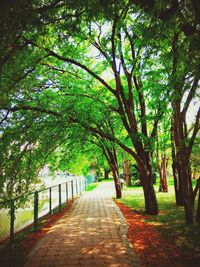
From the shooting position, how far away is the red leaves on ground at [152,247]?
5.39 metres

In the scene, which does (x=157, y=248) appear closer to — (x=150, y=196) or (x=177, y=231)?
(x=177, y=231)

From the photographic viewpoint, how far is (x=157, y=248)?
628 cm

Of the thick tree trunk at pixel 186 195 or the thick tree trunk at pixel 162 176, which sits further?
the thick tree trunk at pixel 162 176

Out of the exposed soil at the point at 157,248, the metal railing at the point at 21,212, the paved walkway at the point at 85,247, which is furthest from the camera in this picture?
the metal railing at the point at 21,212

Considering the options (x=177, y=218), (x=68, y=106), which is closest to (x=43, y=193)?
(x=68, y=106)

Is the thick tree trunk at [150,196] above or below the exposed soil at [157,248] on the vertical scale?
above

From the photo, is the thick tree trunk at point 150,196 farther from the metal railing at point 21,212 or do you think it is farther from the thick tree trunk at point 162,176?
the thick tree trunk at point 162,176

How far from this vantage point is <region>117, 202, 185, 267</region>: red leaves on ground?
17.7ft

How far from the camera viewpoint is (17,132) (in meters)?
9.16

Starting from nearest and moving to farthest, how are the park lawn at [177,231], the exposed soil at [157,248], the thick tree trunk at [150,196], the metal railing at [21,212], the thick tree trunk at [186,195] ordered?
the exposed soil at [157,248] → the park lawn at [177,231] → the metal railing at [21,212] → the thick tree trunk at [186,195] → the thick tree trunk at [150,196]

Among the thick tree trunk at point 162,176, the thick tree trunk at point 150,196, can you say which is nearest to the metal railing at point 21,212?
the thick tree trunk at point 150,196

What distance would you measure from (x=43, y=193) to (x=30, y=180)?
1.38 metres

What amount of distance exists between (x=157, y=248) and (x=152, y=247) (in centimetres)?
14

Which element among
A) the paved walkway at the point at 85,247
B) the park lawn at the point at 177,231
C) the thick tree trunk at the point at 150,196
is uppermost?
the thick tree trunk at the point at 150,196
